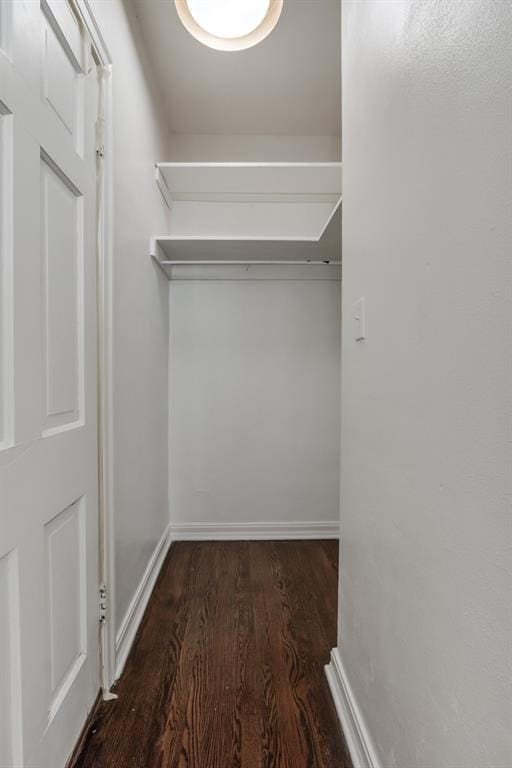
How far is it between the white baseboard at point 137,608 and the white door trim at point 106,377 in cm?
9

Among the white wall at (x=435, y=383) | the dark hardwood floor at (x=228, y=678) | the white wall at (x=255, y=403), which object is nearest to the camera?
the white wall at (x=435, y=383)

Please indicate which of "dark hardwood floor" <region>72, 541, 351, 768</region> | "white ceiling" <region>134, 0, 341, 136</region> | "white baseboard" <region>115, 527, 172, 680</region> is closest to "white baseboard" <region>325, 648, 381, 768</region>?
"dark hardwood floor" <region>72, 541, 351, 768</region>

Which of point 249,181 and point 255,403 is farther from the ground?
point 249,181

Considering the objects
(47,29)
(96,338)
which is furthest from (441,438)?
(47,29)

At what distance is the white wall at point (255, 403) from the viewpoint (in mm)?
2541

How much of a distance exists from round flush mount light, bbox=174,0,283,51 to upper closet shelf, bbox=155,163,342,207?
0.50m

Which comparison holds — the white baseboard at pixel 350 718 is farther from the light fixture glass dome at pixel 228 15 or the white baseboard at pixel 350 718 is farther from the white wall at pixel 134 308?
the light fixture glass dome at pixel 228 15

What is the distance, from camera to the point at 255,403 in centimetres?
257

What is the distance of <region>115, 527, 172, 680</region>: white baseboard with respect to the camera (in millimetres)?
1455

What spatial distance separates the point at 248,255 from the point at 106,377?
135 centimetres

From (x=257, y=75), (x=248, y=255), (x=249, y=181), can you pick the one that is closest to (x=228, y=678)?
(x=248, y=255)

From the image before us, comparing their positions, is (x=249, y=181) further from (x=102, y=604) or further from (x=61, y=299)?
(x=102, y=604)

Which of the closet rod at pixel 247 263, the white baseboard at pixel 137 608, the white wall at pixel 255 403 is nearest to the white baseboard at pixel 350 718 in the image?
the white baseboard at pixel 137 608

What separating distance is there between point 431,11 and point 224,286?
1.92 meters
